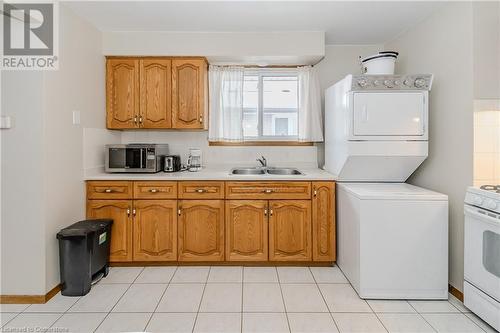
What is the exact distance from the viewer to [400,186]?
289 cm

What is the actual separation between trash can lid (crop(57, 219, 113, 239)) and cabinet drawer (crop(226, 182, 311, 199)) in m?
1.12

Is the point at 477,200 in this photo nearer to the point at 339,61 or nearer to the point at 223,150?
the point at 339,61

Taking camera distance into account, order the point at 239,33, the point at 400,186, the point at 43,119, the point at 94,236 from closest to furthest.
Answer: the point at 43,119 → the point at 94,236 → the point at 400,186 → the point at 239,33

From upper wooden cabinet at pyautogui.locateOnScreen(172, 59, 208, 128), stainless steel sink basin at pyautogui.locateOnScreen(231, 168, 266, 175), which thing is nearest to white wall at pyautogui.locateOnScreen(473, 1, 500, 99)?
stainless steel sink basin at pyautogui.locateOnScreen(231, 168, 266, 175)

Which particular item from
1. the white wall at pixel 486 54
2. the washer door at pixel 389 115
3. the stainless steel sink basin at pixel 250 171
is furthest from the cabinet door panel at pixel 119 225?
the white wall at pixel 486 54

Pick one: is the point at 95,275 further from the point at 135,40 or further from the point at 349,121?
the point at 349,121

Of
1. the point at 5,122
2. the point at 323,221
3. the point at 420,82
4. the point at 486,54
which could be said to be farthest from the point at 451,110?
the point at 5,122

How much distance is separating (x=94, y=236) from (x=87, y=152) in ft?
2.87

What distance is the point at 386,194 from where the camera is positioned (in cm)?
246

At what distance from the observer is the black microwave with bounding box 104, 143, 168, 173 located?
10.5ft

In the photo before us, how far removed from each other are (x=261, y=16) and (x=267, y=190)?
62.9 inches

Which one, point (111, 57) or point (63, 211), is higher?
point (111, 57)

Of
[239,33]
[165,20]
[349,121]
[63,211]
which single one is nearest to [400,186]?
[349,121]

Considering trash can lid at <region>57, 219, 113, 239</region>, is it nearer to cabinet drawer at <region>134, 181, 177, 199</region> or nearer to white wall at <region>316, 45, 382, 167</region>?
cabinet drawer at <region>134, 181, 177, 199</region>
